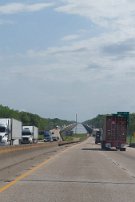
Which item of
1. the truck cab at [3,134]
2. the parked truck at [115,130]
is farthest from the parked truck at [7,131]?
the parked truck at [115,130]

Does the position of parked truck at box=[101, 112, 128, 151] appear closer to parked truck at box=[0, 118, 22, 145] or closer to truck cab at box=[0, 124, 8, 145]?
parked truck at box=[0, 118, 22, 145]

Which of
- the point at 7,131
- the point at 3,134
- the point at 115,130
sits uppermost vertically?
the point at 115,130

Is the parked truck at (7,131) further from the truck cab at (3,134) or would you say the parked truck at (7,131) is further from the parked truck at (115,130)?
the parked truck at (115,130)

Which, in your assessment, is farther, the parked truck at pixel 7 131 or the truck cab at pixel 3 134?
the parked truck at pixel 7 131

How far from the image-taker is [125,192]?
16.7 meters

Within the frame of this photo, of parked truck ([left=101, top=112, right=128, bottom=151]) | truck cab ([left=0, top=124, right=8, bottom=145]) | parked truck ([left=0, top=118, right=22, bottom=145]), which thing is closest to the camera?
truck cab ([left=0, top=124, right=8, bottom=145])

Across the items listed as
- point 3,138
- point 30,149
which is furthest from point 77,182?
point 3,138

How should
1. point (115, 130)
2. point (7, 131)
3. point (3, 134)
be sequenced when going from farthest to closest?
point (115, 130) < point (7, 131) < point (3, 134)

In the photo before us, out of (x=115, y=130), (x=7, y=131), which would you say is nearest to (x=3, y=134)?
(x=7, y=131)

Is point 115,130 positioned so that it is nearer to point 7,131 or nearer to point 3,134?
point 7,131

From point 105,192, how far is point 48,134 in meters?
125

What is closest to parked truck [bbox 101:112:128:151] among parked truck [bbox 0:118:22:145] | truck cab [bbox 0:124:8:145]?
parked truck [bbox 0:118:22:145]

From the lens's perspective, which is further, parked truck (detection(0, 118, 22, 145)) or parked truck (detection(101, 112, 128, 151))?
parked truck (detection(101, 112, 128, 151))

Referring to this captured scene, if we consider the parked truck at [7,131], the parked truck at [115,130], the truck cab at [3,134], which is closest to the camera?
the truck cab at [3,134]
